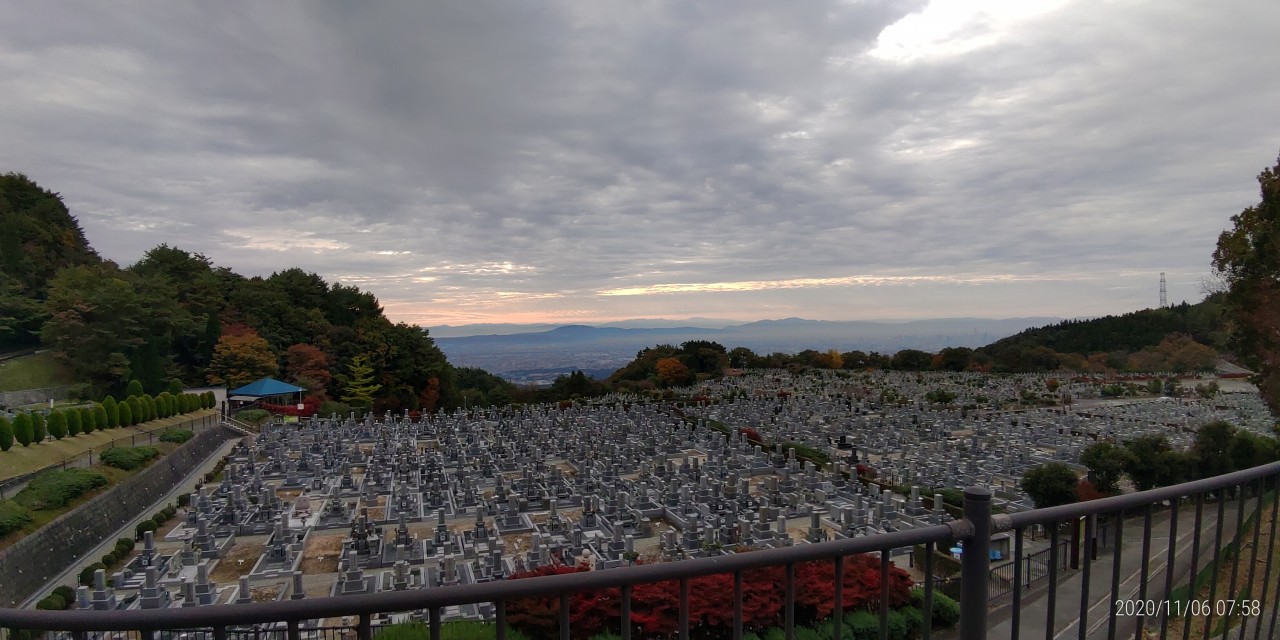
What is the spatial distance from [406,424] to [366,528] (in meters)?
13.4

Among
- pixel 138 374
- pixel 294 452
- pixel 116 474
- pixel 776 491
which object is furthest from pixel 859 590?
pixel 138 374

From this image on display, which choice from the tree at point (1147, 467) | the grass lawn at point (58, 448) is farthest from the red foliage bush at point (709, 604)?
the grass lawn at point (58, 448)

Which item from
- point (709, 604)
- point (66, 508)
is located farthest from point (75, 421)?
point (709, 604)

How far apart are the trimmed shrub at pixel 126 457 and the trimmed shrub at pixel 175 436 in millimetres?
2847

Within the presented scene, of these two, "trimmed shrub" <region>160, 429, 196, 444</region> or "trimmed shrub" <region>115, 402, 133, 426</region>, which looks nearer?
"trimmed shrub" <region>160, 429, 196, 444</region>

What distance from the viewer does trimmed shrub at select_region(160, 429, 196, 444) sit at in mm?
19109

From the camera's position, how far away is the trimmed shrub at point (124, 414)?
19.3 meters

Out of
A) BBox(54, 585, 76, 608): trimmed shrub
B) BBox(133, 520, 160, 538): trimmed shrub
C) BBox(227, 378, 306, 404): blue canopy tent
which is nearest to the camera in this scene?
BBox(54, 585, 76, 608): trimmed shrub

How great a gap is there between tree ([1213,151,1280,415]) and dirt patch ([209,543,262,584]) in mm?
20811

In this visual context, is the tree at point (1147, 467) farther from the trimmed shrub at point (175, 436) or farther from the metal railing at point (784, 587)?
the trimmed shrub at point (175, 436)

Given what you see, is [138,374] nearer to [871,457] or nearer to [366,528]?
[366,528]

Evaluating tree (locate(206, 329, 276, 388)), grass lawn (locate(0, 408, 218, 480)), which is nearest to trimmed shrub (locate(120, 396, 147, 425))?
grass lawn (locate(0, 408, 218, 480))

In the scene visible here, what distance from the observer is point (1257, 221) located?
13227 millimetres

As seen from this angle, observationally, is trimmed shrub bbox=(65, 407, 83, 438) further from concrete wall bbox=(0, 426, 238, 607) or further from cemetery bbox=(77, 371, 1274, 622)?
cemetery bbox=(77, 371, 1274, 622)
